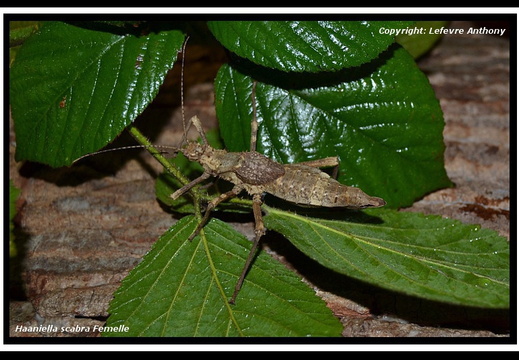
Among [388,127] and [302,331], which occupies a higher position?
[388,127]

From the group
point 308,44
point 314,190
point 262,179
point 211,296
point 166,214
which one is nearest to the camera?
point 211,296

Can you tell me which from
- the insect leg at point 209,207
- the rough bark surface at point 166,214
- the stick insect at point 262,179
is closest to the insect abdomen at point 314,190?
the stick insect at point 262,179

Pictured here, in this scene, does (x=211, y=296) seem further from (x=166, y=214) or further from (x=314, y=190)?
(x=166, y=214)

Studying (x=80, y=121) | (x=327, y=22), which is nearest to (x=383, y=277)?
(x=327, y=22)

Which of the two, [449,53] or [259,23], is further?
[449,53]

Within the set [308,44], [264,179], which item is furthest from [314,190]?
[308,44]

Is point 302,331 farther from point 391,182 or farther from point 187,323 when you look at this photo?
point 391,182

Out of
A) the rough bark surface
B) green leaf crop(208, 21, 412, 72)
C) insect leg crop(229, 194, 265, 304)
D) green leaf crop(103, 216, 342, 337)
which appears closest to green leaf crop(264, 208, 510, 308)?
insect leg crop(229, 194, 265, 304)
